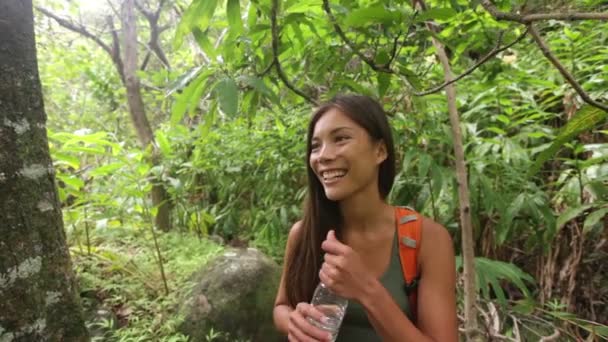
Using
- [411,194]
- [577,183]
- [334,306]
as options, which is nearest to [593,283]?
[577,183]

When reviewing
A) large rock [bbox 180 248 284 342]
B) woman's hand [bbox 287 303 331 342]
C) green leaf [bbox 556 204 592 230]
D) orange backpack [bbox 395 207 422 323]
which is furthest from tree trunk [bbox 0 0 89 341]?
green leaf [bbox 556 204 592 230]

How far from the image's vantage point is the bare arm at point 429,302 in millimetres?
1099

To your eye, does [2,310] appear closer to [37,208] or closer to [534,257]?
[37,208]

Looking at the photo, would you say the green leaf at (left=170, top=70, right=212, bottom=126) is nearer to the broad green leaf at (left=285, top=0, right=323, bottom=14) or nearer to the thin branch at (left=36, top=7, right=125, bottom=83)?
the broad green leaf at (left=285, top=0, right=323, bottom=14)

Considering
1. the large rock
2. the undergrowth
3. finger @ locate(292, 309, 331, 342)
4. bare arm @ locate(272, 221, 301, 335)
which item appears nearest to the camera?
finger @ locate(292, 309, 331, 342)

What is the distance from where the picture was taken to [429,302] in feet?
4.17

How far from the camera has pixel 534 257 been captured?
2889 mm

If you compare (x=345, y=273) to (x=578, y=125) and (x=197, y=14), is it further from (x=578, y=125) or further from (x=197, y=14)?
(x=197, y=14)

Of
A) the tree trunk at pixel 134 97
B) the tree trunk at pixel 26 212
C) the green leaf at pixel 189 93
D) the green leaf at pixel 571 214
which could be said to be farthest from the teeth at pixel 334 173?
the tree trunk at pixel 134 97

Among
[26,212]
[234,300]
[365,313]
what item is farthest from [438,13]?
[234,300]

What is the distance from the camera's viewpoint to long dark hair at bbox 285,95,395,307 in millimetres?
1447

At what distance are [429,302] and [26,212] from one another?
4.20 feet

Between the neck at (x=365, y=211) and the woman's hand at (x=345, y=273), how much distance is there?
1.26 ft

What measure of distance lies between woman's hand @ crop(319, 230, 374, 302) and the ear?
1.58ft
